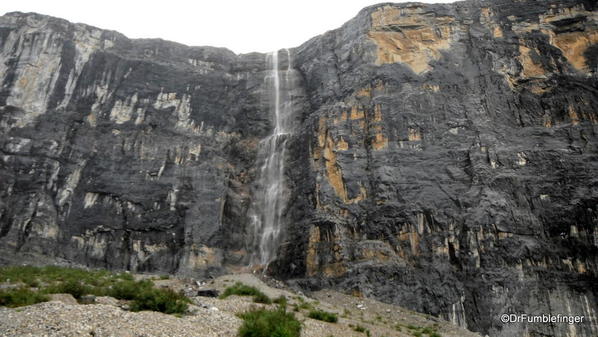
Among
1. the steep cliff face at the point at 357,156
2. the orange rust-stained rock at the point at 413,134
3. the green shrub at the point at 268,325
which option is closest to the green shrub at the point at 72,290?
the green shrub at the point at 268,325

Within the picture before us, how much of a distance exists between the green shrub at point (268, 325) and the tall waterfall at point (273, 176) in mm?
18887

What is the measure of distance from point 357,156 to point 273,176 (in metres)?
8.83

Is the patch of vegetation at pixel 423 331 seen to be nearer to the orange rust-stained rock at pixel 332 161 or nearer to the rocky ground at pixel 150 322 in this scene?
the rocky ground at pixel 150 322

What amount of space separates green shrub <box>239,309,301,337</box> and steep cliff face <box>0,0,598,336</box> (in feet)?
43.4

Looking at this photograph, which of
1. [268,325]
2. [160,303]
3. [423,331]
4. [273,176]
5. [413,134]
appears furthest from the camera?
[273,176]

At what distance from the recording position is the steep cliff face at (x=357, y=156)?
88.4ft

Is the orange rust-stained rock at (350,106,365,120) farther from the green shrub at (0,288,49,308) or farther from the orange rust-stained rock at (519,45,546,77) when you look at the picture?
the green shrub at (0,288,49,308)

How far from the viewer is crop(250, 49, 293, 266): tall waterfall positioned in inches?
1391

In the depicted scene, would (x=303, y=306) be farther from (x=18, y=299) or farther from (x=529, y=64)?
(x=529, y=64)

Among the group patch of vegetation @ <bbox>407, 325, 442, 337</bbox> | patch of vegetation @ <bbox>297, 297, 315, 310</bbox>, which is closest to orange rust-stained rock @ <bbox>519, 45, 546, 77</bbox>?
patch of vegetation @ <bbox>407, 325, 442, 337</bbox>

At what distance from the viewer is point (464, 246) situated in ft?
90.1

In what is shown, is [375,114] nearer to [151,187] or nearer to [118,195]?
[151,187]

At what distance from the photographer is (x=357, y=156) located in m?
33.5

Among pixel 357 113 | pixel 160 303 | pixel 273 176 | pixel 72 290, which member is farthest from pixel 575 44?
pixel 72 290
